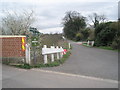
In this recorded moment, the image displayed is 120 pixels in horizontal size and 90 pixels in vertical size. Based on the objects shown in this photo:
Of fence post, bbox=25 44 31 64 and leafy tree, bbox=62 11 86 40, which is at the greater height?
leafy tree, bbox=62 11 86 40

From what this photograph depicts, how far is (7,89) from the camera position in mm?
4516

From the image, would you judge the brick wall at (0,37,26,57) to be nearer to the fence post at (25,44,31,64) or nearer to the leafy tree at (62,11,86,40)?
the fence post at (25,44,31,64)

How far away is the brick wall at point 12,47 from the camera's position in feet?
27.6

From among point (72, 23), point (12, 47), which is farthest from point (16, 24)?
point (72, 23)

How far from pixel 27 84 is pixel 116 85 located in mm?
3200

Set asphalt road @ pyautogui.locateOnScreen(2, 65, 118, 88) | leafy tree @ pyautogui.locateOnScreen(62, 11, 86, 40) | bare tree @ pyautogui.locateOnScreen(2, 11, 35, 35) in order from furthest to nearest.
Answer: leafy tree @ pyautogui.locateOnScreen(62, 11, 86, 40) < bare tree @ pyautogui.locateOnScreen(2, 11, 35, 35) < asphalt road @ pyautogui.locateOnScreen(2, 65, 118, 88)

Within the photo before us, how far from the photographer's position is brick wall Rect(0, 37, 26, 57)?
840 centimetres

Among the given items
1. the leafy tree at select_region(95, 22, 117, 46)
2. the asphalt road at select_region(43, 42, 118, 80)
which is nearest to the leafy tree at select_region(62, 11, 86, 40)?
the leafy tree at select_region(95, 22, 117, 46)

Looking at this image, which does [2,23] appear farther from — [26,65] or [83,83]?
[83,83]

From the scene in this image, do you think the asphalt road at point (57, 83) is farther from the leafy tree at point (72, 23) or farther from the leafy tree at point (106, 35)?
the leafy tree at point (72, 23)

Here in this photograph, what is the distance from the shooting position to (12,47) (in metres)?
8.55

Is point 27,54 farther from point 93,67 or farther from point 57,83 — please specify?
point 93,67

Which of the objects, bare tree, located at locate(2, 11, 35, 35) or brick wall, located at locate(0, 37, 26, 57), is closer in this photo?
brick wall, located at locate(0, 37, 26, 57)

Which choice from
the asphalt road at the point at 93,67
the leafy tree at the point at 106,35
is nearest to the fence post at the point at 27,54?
the asphalt road at the point at 93,67
